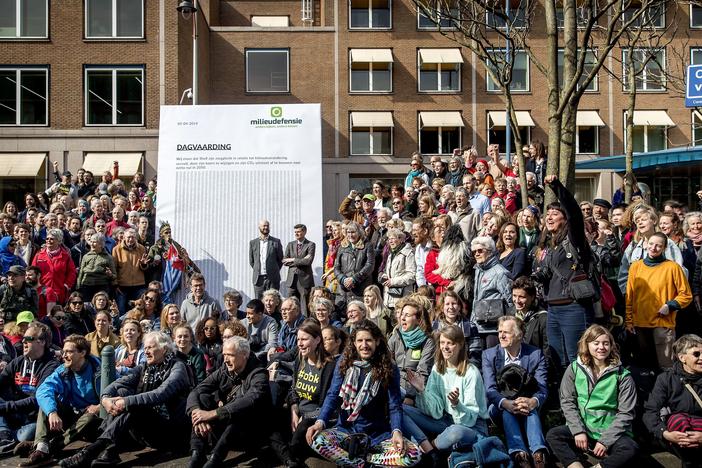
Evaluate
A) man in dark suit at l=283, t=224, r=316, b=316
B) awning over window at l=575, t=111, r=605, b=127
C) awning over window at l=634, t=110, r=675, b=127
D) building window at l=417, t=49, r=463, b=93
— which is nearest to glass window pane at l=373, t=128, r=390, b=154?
building window at l=417, t=49, r=463, b=93

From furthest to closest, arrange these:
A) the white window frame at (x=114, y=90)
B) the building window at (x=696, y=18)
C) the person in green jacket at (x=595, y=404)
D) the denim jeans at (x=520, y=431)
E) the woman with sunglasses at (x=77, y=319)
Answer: the building window at (x=696, y=18) < the white window frame at (x=114, y=90) < the woman with sunglasses at (x=77, y=319) < the denim jeans at (x=520, y=431) < the person in green jacket at (x=595, y=404)

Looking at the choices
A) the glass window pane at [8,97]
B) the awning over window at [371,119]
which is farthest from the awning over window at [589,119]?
the glass window pane at [8,97]

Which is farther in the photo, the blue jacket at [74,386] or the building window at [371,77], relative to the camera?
the building window at [371,77]

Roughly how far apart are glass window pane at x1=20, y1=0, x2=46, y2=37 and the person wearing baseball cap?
2166cm

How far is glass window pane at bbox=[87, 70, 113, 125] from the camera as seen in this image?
29.1 meters

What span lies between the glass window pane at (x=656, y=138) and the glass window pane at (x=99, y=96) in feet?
78.2

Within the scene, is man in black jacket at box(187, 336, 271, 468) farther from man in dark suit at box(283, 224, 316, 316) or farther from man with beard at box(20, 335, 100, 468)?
man in dark suit at box(283, 224, 316, 316)

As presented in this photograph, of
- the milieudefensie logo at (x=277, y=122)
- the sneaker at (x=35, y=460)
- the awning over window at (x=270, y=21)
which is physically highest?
the awning over window at (x=270, y=21)

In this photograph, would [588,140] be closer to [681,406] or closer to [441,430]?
[681,406]

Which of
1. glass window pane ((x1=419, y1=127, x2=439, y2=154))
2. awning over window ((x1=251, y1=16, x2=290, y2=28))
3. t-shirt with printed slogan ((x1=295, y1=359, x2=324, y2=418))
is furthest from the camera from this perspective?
awning over window ((x1=251, y1=16, x2=290, y2=28))

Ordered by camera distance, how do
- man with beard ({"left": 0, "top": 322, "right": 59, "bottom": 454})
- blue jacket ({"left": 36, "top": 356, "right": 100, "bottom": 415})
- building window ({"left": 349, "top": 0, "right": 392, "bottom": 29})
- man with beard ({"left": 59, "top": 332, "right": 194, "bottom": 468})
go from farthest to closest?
building window ({"left": 349, "top": 0, "right": 392, "bottom": 29})
man with beard ({"left": 0, "top": 322, "right": 59, "bottom": 454})
blue jacket ({"left": 36, "top": 356, "right": 100, "bottom": 415})
man with beard ({"left": 59, "top": 332, "right": 194, "bottom": 468})

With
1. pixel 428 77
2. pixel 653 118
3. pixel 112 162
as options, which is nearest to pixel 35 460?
pixel 112 162

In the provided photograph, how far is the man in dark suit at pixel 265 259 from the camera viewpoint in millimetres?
11492

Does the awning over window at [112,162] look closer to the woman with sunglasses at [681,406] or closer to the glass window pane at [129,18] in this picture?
the glass window pane at [129,18]
